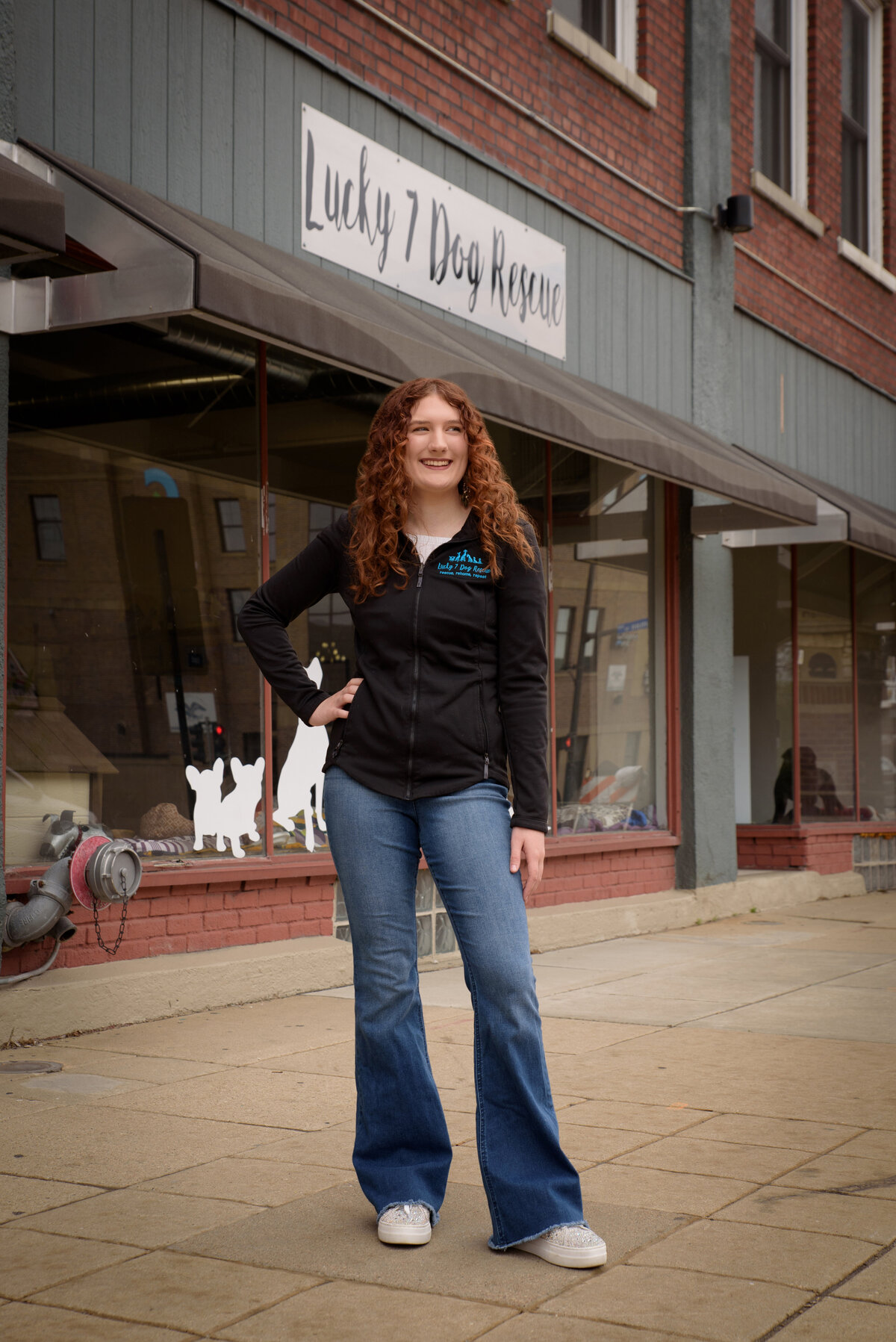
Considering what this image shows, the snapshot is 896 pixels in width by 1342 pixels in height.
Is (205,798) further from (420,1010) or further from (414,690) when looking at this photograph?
(414,690)

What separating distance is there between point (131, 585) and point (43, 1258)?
13.5 ft

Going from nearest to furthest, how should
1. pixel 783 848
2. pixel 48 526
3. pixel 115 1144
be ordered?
pixel 115 1144 → pixel 48 526 → pixel 783 848

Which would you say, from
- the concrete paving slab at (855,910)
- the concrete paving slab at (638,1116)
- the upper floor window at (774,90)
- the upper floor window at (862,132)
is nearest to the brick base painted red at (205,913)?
the concrete paving slab at (638,1116)

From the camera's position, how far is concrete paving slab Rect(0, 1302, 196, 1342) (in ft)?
9.02

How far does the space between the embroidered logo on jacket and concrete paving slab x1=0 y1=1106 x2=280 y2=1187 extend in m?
1.83

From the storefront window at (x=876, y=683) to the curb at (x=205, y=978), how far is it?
5.09 meters

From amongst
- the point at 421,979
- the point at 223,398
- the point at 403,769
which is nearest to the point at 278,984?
the point at 421,979

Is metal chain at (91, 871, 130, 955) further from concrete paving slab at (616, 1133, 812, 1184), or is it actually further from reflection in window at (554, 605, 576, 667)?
reflection in window at (554, 605, 576, 667)

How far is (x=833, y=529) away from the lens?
10.6m

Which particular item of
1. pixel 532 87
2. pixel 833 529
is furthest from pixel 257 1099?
pixel 833 529

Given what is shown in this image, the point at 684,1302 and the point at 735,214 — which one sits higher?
the point at 735,214

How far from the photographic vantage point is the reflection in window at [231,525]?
23.7ft

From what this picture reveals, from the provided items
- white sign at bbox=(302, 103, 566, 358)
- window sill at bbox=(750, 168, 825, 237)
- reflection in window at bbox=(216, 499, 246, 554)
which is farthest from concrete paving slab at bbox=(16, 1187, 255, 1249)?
window sill at bbox=(750, 168, 825, 237)

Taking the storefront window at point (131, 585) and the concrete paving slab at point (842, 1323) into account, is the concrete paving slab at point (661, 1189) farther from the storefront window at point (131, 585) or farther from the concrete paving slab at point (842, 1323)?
the storefront window at point (131, 585)
